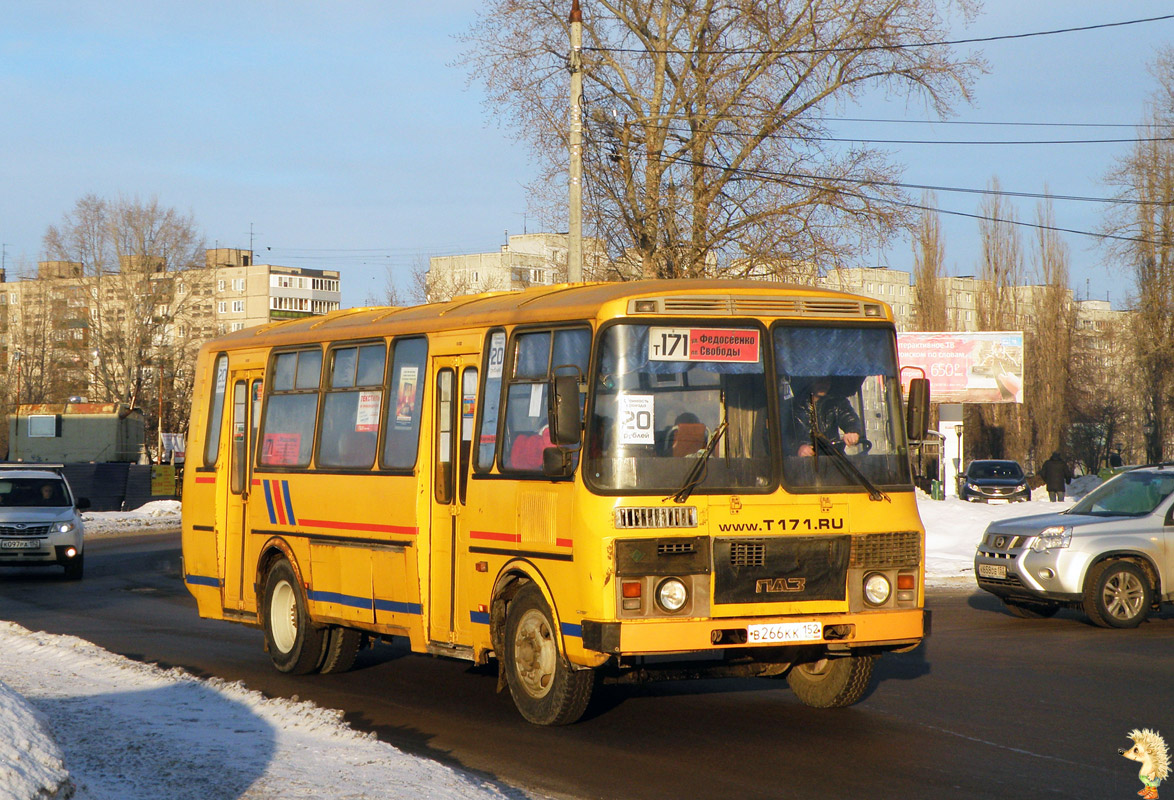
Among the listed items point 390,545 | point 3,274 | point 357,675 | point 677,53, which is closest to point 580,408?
point 390,545

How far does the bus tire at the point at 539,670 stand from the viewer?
9023mm

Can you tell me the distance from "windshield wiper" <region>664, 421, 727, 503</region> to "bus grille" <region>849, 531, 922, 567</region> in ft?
3.60

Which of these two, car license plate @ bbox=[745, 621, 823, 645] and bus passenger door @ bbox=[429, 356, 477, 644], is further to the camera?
bus passenger door @ bbox=[429, 356, 477, 644]

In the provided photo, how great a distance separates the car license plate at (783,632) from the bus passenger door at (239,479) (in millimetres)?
6092

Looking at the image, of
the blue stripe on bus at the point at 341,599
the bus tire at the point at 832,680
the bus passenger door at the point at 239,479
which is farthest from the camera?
the bus passenger door at the point at 239,479

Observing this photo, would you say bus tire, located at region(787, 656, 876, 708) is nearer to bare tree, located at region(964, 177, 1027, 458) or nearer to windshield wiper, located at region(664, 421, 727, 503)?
windshield wiper, located at region(664, 421, 727, 503)

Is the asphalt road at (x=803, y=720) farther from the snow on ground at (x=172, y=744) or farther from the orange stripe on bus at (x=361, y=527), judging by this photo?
the orange stripe on bus at (x=361, y=527)

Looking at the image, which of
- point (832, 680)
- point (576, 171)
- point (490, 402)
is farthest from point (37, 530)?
point (832, 680)

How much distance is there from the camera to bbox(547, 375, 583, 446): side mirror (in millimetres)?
8547

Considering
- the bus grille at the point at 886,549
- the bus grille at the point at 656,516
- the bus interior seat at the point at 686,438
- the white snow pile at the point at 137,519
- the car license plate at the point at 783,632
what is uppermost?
the bus interior seat at the point at 686,438

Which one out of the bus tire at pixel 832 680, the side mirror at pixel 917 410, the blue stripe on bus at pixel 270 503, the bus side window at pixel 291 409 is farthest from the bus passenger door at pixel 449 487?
the side mirror at pixel 917 410

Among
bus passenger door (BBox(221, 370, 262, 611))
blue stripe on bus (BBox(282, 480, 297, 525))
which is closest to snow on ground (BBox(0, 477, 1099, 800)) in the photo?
bus passenger door (BBox(221, 370, 262, 611))

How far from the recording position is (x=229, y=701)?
9.70 metres

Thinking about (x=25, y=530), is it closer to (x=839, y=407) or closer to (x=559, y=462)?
(x=559, y=462)
